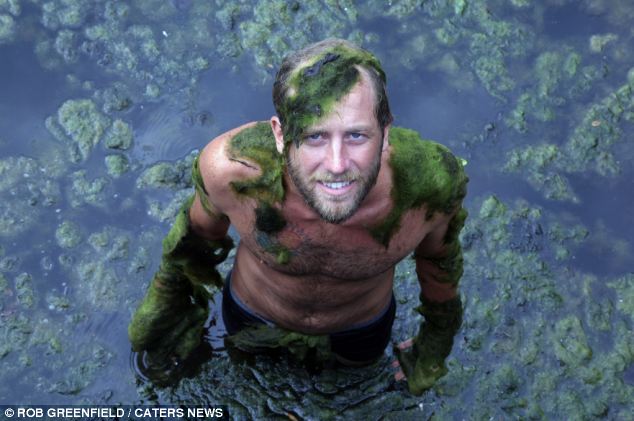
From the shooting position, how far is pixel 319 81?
6.87 feet

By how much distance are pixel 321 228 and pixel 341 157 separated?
16.5 inches

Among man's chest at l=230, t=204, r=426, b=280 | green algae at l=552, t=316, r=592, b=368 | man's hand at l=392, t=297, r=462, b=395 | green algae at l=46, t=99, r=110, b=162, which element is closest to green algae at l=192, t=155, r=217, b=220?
man's chest at l=230, t=204, r=426, b=280

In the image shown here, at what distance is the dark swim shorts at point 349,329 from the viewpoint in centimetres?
312

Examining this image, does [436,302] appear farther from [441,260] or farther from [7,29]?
[7,29]

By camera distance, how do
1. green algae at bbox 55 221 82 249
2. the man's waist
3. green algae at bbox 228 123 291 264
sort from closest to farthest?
green algae at bbox 228 123 291 264
the man's waist
green algae at bbox 55 221 82 249

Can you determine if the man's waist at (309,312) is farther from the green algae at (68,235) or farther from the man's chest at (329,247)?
the green algae at (68,235)

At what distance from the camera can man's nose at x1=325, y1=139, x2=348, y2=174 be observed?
2.08 metres

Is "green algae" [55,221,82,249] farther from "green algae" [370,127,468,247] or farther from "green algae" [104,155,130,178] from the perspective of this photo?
"green algae" [370,127,468,247]

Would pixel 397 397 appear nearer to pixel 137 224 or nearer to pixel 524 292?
pixel 524 292

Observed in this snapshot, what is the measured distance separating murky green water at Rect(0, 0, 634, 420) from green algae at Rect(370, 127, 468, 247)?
1301 millimetres

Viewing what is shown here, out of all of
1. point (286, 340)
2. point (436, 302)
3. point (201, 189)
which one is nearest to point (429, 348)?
point (436, 302)

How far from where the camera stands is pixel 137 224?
395cm

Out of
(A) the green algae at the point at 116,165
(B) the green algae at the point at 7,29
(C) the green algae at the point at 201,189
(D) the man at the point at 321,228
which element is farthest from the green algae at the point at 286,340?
(B) the green algae at the point at 7,29

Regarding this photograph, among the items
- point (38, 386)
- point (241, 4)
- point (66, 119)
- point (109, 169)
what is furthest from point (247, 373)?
point (241, 4)
